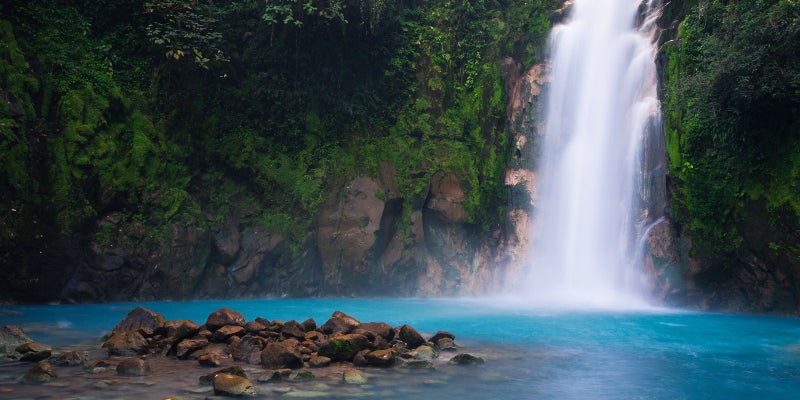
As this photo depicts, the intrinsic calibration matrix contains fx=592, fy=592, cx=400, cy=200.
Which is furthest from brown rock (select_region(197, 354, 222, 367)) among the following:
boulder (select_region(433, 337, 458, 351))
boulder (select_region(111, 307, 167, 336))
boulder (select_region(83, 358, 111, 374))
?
boulder (select_region(433, 337, 458, 351))

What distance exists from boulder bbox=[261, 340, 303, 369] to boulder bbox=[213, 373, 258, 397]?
1.13m

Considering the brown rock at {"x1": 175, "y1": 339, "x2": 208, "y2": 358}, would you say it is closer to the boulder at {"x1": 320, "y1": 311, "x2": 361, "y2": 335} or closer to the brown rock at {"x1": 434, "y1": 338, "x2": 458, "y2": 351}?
the boulder at {"x1": 320, "y1": 311, "x2": 361, "y2": 335}

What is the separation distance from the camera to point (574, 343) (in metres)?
9.72

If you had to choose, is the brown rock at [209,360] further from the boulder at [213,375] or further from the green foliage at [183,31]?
the green foliage at [183,31]

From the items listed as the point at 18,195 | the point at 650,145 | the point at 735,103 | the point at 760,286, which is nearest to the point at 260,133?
the point at 18,195

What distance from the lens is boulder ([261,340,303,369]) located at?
7121 mm

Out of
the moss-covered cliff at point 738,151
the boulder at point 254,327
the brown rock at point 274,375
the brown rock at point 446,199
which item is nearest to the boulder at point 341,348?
the brown rock at point 274,375

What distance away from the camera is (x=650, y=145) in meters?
16.4

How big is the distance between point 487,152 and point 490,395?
1460cm

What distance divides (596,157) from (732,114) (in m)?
4.65

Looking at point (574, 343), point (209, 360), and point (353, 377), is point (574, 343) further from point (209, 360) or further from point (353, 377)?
point (209, 360)

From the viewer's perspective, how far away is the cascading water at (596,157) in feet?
54.8

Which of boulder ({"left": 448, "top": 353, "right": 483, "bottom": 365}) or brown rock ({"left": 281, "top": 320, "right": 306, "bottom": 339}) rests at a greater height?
brown rock ({"left": 281, "top": 320, "right": 306, "bottom": 339})

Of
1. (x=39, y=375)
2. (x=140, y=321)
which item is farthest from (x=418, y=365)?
(x=140, y=321)
